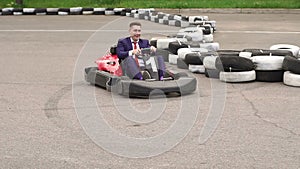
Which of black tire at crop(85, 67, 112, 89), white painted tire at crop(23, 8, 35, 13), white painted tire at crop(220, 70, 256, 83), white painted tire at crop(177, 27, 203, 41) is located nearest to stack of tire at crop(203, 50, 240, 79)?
white painted tire at crop(220, 70, 256, 83)

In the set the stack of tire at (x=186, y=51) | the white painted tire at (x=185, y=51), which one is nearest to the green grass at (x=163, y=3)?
the stack of tire at (x=186, y=51)

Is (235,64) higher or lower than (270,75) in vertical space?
higher

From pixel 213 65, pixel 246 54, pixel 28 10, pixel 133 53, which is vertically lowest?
pixel 28 10

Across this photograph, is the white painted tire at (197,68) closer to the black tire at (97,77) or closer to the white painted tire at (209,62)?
the white painted tire at (209,62)

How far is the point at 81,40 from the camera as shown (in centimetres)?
1391

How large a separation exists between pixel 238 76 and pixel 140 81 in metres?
1.53

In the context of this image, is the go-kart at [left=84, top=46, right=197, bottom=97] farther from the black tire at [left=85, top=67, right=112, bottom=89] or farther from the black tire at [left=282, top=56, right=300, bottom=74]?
the black tire at [left=282, top=56, right=300, bottom=74]

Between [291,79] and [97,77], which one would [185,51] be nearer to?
[97,77]

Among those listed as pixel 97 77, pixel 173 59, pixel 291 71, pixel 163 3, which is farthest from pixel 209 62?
pixel 163 3

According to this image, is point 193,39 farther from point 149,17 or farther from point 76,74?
point 149,17

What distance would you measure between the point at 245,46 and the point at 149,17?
194 inches

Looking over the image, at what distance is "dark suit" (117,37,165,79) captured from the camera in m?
7.95

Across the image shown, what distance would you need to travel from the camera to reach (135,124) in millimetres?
6578

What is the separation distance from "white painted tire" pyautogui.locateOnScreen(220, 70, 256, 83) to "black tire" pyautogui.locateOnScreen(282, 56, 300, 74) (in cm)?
43
